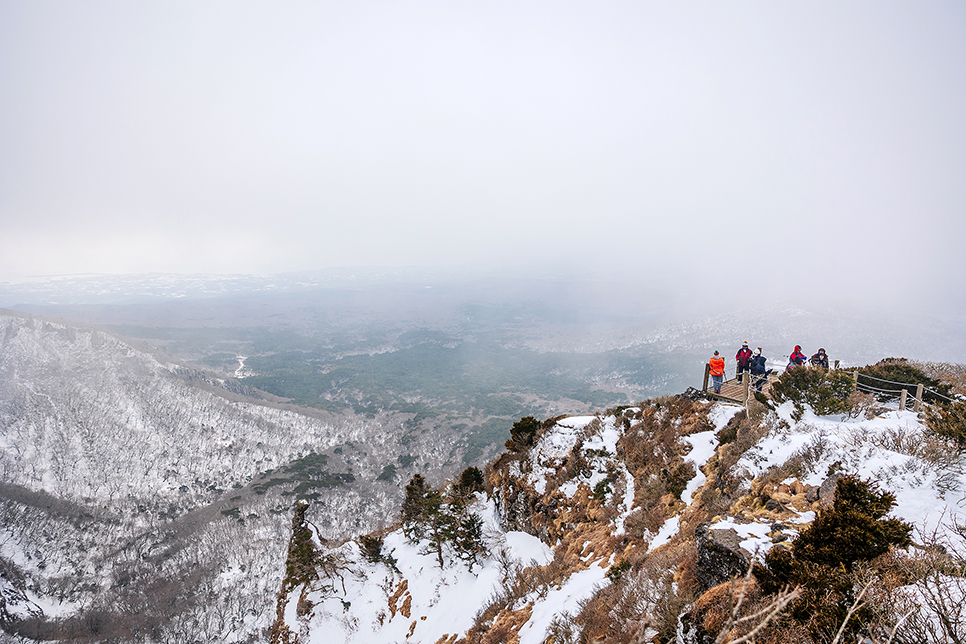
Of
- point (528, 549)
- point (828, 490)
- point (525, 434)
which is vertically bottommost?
point (528, 549)

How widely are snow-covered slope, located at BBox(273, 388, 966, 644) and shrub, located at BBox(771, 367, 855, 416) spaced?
0.39 m

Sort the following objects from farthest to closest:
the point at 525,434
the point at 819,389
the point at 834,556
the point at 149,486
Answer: the point at 149,486 → the point at 525,434 → the point at 819,389 → the point at 834,556

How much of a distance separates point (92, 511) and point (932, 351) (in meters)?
260

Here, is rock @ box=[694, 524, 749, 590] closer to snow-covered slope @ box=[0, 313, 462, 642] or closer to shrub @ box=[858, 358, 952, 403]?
shrub @ box=[858, 358, 952, 403]

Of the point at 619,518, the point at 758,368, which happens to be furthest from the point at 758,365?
the point at 619,518

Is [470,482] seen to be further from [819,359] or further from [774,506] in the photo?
[819,359]

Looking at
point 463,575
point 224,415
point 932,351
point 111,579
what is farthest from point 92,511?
point 932,351

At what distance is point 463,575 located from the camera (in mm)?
17359

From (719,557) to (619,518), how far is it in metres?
7.43

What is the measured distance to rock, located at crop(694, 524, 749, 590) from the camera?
5.80m

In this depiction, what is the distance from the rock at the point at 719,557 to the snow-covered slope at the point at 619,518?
69 millimetres

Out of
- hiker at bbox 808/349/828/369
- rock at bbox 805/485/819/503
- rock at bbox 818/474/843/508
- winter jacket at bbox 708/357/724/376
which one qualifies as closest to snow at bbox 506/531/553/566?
rock at bbox 805/485/819/503

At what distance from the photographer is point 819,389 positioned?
38.6 ft

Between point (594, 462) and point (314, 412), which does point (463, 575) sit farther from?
point (314, 412)
